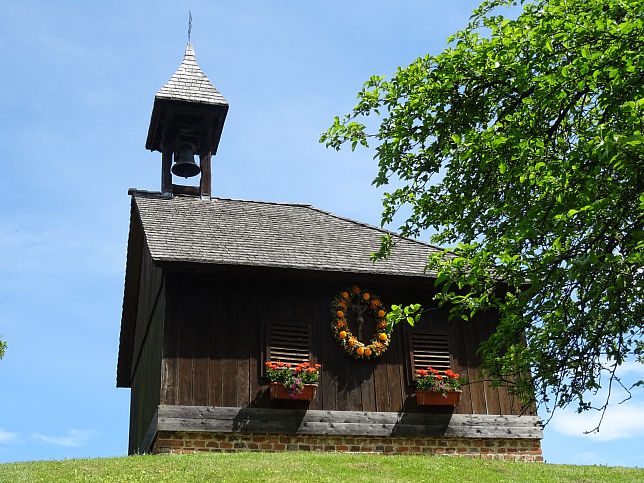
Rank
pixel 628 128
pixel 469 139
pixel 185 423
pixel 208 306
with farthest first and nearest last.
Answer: pixel 208 306, pixel 185 423, pixel 469 139, pixel 628 128

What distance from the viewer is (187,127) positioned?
20891mm

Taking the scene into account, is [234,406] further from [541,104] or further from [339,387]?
[541,104]

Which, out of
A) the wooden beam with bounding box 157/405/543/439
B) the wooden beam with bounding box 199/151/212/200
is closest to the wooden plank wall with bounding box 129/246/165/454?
the wooden beam with bounding box 157/405/543/439

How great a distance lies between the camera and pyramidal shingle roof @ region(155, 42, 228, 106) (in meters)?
20.3

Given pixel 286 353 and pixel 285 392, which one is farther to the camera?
pixel 286 353

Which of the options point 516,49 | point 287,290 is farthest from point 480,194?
point 287,290

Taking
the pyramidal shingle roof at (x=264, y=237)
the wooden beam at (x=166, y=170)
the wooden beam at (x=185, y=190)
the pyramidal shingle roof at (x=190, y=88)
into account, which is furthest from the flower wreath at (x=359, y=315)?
the pyramidal shingle roof at (x=190, y=88)

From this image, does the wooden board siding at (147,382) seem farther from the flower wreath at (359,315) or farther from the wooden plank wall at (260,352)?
the flower wreath at (359,315)

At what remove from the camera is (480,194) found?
11.5 meters

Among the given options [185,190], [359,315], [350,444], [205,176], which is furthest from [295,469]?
[205,176]

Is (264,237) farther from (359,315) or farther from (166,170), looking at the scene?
(166,170)

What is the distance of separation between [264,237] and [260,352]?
3.08 meters

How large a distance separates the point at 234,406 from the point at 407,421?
3549mm

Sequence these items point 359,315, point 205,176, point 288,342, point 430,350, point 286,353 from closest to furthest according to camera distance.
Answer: point 286,353, point 288,342, point 359,315, point 430,350, point 205,176
